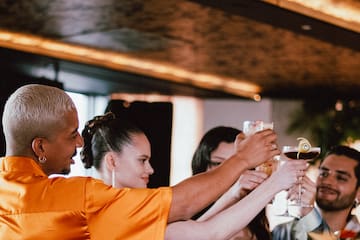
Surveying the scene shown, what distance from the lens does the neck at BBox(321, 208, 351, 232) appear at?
13.5 ft

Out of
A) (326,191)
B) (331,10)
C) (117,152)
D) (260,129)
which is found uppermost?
(331,10)

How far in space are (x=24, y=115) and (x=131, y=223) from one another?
417 millimetres

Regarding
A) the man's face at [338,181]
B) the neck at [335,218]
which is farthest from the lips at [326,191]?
Result: the neck at [335,218]

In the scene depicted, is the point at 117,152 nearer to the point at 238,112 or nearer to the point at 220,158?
the point at 220,158

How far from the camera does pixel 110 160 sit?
3129 mm

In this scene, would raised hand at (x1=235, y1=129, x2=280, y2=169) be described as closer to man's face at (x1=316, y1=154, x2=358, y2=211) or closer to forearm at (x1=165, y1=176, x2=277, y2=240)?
forearm at (x1=165, y1=176, x2=277, y2=240)

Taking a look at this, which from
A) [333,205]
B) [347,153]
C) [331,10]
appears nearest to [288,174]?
[333,205]

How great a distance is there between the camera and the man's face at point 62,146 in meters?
2.30

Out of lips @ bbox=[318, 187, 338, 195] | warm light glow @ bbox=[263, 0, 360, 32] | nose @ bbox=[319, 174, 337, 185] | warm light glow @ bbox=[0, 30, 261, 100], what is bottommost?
lips @ bbox=[318, 187, 338, 195]

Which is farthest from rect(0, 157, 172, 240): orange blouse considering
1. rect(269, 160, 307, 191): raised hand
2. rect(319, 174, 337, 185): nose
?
rect(319, 174, 337, 185): nose

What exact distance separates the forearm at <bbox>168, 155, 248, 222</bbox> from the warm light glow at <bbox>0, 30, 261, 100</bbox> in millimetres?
6574

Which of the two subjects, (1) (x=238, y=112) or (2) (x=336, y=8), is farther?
(1) (x=238, y=112)

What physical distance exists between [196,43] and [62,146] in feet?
20.9

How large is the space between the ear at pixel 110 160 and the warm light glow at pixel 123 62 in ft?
18.5
